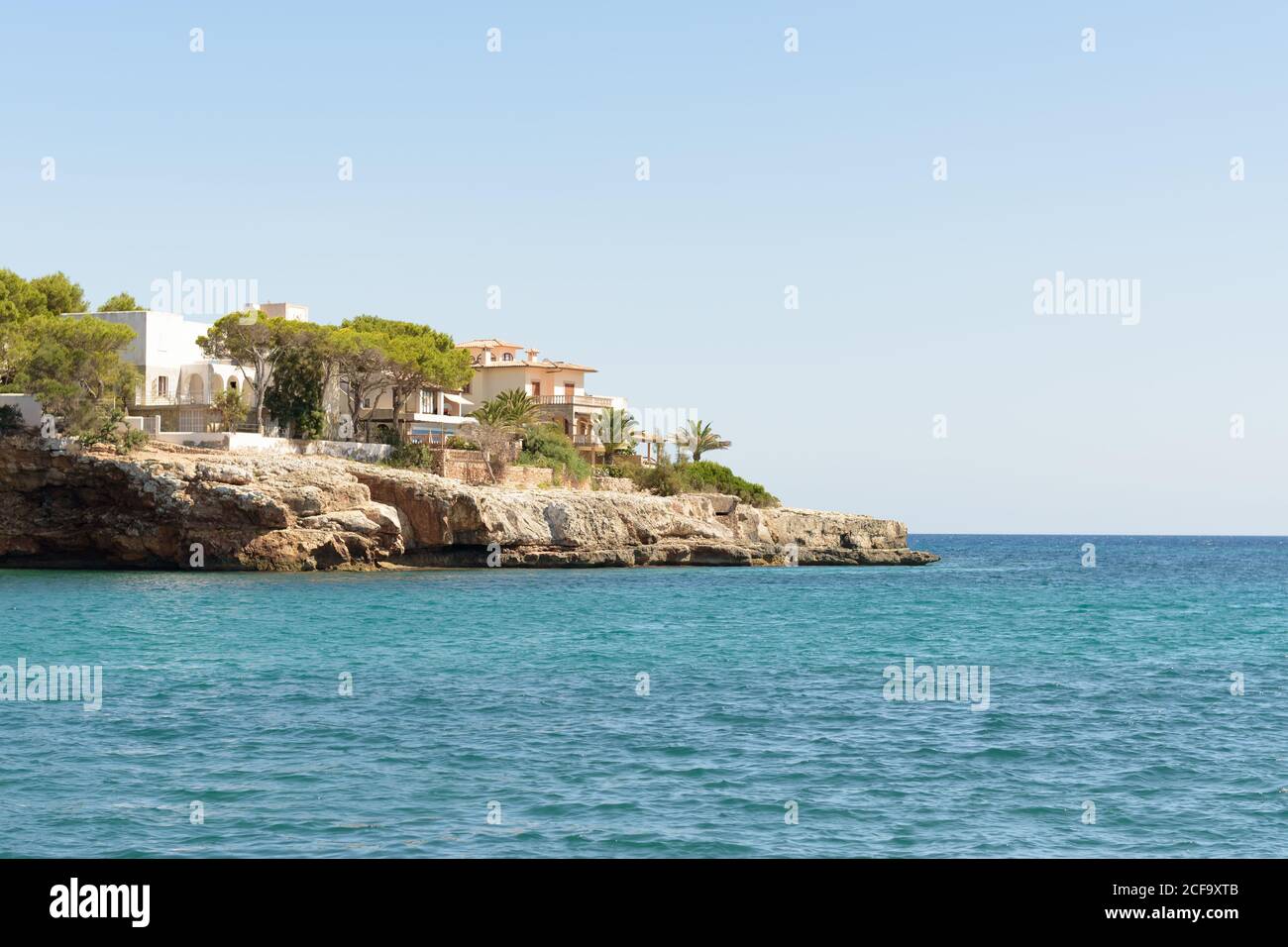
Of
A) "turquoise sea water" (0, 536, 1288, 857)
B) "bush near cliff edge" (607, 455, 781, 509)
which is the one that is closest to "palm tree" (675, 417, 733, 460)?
"bush near cliff edge" (607, 455, 781, 509)

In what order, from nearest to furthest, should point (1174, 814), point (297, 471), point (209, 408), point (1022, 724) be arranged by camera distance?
point (1174, 814) < point (1022, 724) < point (297, 471) < point (209, 408)

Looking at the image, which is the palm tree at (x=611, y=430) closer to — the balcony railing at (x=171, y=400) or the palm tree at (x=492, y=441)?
the palm tree at (x=492, y=441)

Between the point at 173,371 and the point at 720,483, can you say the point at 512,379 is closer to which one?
the point at 720,483

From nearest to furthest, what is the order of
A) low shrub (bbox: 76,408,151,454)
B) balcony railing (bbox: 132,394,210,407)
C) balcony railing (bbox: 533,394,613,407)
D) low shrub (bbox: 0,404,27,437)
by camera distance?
low shrub (bbox: 76,408,151,454)
low shrub (bbox: 0,404,27,437)
balcony railing (bbox: 132,394,210,407)
balcony railing (bbox: 533,394,613,407)

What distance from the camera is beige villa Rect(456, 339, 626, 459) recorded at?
246ft

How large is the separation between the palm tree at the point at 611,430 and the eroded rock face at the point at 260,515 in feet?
50.9

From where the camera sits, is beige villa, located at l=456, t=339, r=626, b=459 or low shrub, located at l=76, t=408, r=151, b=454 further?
beige villa, located at l=456, t=339, r=626, b=459

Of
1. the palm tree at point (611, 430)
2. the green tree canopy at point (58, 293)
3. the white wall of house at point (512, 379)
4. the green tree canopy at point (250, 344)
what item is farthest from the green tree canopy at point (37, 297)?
the palm tree at point (611, 430)

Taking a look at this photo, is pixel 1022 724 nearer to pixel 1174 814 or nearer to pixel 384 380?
pixel 1174 814

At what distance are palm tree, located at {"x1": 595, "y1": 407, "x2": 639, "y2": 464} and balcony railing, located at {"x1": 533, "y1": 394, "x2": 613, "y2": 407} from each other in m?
0.76

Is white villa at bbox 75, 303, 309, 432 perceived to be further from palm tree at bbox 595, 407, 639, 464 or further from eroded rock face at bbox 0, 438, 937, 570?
palm tree at bbox 595, 407, 639, 464
